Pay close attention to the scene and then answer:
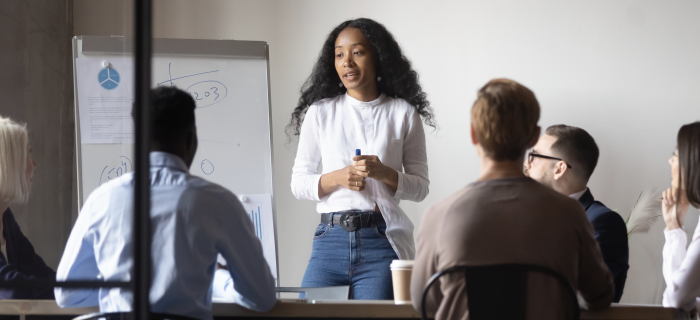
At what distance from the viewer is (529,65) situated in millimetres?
2844

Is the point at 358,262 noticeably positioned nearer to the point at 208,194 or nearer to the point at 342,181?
the point at 342,181

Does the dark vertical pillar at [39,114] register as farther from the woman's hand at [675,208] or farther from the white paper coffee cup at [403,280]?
the woman's hand at [675,208]

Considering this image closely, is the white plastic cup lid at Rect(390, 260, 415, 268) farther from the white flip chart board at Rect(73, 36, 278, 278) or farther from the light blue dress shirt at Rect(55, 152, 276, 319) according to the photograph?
the white flip chart board at Rect(73, 36, 278, 278)

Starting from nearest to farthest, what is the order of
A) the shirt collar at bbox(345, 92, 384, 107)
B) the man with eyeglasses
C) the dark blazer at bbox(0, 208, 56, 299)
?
1. the dark blazer at bbox(0, 208, 56, 299)
2. the man with eyeglasses
3. the shirt collar at bbox(345, 92, 384, 107)

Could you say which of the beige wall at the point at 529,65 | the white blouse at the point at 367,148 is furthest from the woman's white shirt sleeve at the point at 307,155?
the beige wall at the point at 529,65

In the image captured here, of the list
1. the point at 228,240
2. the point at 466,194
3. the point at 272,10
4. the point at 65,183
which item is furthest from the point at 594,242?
the point at 272,10

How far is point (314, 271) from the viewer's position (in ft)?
6.21

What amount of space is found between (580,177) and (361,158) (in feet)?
2.42

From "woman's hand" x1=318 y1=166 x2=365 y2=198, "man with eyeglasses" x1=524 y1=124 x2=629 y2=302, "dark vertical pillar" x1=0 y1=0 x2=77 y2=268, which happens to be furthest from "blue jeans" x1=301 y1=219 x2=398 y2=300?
"dark vertical pillar" x1=0 y1=0 x2=77 y2=268

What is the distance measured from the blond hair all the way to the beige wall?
5.84ft

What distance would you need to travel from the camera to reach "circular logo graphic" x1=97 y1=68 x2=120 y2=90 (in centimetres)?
118

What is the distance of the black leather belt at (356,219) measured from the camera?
1.85m

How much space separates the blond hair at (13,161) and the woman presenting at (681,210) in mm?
1507

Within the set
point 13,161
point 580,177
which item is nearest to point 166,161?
point 13,161
